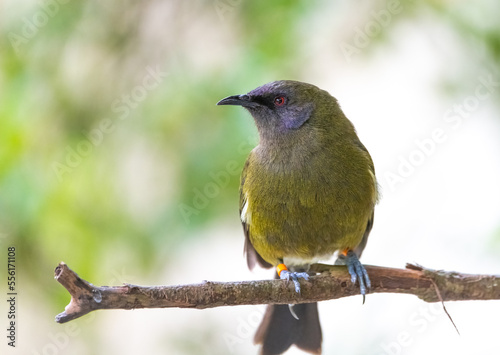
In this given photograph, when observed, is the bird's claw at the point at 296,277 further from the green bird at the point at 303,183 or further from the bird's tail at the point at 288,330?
the bird's tail at the point at 288,330

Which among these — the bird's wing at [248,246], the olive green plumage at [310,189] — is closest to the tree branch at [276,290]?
the olive green plumage at [310,189]

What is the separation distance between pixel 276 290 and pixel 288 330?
3.22 ft

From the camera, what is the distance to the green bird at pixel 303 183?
3.32 metres

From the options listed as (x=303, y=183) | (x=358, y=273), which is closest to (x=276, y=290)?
(x=358, y=273)

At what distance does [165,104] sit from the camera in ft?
14.2

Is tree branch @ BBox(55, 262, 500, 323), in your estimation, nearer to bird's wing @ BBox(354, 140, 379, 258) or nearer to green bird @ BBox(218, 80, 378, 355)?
green bird @ BBox(218, 80, 378, 355)

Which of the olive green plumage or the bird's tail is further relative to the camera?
the bird's tail

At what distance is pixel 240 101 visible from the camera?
3.51 m

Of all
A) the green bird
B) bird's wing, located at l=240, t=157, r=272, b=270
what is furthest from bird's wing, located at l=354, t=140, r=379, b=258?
bird's wing, located at l=240, t=157, r=272, b=270

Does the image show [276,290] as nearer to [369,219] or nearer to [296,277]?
[296,277]

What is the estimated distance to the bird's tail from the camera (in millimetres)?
3887

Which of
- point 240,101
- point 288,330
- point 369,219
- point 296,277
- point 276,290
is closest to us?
point 276,290

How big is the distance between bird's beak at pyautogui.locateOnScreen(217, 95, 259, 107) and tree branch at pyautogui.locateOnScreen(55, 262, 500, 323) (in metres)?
1.02

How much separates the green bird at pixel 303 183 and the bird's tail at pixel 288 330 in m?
0.38
